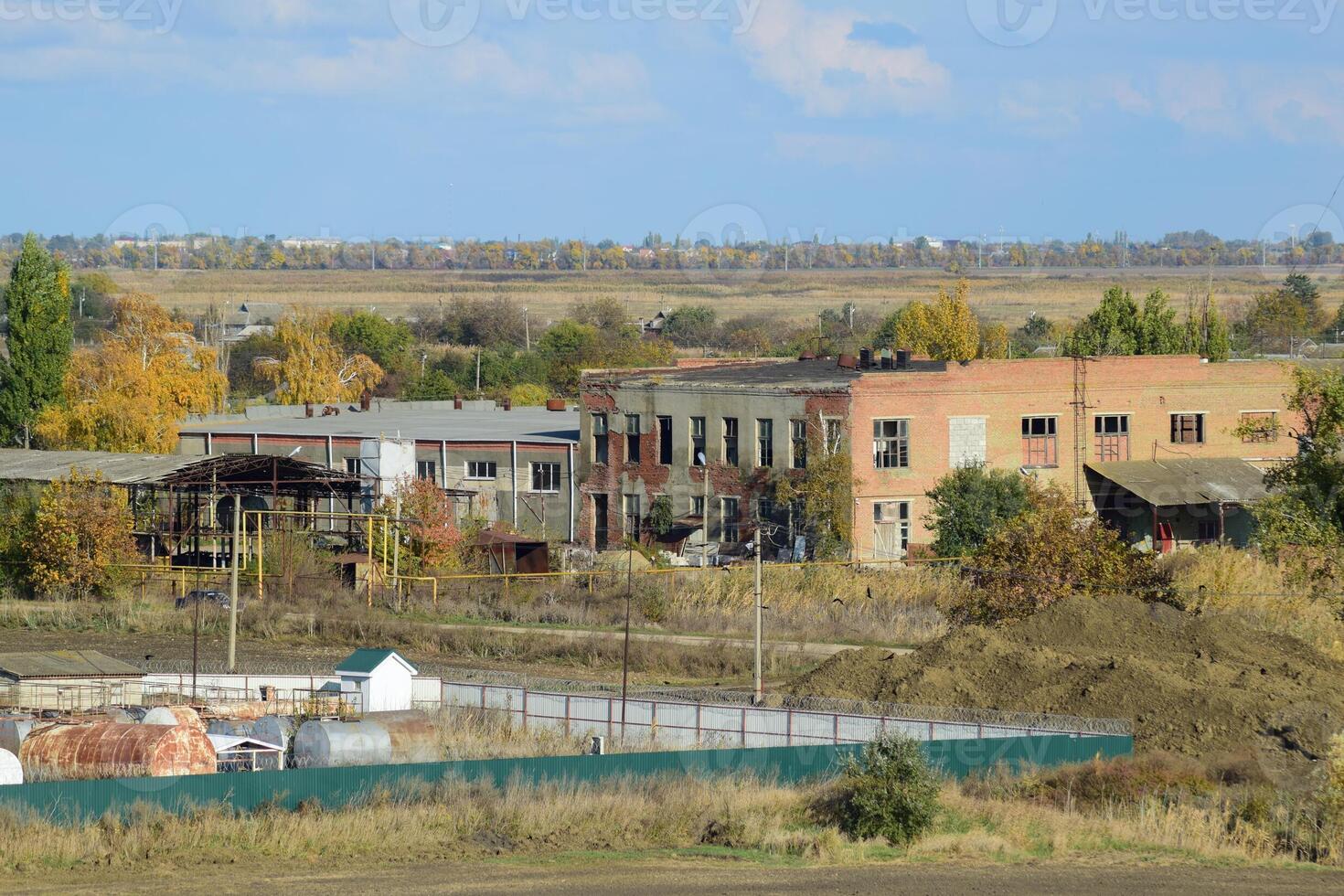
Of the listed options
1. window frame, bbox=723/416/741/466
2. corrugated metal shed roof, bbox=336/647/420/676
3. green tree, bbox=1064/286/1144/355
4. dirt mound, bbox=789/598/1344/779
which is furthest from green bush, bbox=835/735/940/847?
green tree, bbox=1064/286/1144/355

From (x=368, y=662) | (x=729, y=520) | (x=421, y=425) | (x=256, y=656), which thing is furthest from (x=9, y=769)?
(x=421, y=425)

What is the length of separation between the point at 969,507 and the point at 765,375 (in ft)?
33.3

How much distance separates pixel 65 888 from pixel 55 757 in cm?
693

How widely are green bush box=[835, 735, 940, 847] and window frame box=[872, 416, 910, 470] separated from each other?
30031 mm

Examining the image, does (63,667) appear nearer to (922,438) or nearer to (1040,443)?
(922,438)

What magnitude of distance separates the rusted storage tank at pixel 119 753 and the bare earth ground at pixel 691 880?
5.01 meters

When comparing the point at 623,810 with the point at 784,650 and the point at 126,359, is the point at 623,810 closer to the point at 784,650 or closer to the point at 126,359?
the point at 784,650

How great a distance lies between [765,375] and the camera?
60.6 metres

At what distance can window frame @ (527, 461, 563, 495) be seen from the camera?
199 ft

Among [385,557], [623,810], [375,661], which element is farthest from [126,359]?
[623,810]

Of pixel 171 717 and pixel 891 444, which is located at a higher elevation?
pixel 891 444

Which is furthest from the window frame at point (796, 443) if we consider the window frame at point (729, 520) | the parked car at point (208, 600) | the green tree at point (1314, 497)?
the green tree at point (1314, 497)

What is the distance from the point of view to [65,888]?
21.4 metres

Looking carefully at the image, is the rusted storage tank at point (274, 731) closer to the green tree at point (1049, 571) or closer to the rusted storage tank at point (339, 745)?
the rusted storage tank at point (339, 745)
